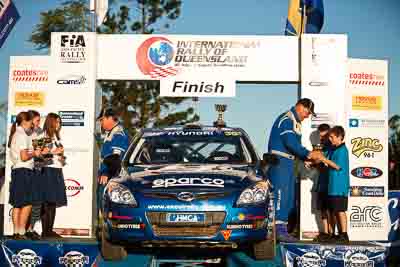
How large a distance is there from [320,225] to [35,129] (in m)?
4.37

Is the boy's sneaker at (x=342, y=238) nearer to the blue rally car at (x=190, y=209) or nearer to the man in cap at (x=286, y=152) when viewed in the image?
the man in cap at (x=286, y=152)

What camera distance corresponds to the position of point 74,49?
9617 millimetres

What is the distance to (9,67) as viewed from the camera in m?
Result: 9.91

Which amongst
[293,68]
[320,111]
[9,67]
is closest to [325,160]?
[320,111]

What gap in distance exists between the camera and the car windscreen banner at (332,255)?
7.55m

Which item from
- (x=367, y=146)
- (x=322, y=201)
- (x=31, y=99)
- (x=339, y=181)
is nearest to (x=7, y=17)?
(x=31, y=99)

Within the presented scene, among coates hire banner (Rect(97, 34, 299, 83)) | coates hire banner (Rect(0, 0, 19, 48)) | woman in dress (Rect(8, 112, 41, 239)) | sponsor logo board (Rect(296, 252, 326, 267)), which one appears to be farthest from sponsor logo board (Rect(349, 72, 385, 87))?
coates hire banner (Rect(0, 0, 19, 48))

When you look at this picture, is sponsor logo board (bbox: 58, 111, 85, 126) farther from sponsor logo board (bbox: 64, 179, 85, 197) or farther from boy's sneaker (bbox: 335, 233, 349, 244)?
boy's sneaker (bbox: 335, 233, 349, 244)

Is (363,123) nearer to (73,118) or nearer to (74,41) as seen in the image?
(73,118)

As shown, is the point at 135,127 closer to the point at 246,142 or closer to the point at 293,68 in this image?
the point at 293,68

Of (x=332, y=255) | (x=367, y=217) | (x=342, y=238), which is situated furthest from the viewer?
(x=367, y=217)

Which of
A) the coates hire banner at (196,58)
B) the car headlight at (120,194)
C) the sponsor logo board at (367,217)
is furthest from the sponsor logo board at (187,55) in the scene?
the car headlight at (120,194)

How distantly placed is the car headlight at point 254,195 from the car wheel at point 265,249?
40cm

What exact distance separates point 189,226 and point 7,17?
20.8 ft
